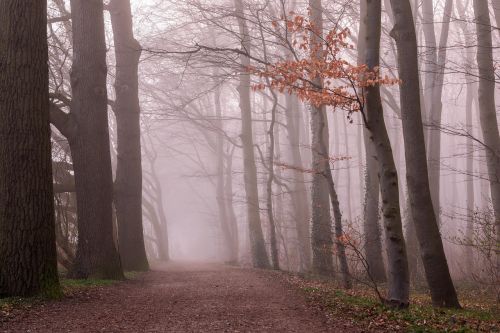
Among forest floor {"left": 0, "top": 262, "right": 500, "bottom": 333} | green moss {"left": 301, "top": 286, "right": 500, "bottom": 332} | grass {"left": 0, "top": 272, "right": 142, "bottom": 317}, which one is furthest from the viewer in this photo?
grass {"left": 0, "top": 272, "right": 142, "bottom": 317}

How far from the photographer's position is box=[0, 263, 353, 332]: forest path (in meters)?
6.38

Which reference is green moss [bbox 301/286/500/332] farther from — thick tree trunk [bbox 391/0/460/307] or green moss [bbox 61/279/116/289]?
green moss [bbox 61/279/116/289]

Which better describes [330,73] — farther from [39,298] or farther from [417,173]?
[39,298]

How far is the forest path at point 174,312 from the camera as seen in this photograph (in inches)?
251

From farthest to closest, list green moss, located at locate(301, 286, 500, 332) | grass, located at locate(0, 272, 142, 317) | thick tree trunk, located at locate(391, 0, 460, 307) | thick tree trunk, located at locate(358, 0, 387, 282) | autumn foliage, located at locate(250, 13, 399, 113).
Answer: thick tree trunk, located at locate(358, 0, 387, 282)
thick tree trunk, located at locate(391, 0, 460, 307)
autumn foliage, located at locate(250, 13, 399, 113)
grass, located at locate(0, 272, 142, 317)
green moss, located at locate(301, 286, 500, 332)

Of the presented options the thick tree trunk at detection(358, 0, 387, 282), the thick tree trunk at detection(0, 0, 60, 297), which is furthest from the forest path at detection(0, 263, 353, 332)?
the thick tree trunk at detection(358, 0, 387, 282)

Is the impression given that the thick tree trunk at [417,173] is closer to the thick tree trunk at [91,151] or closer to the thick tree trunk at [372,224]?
the thick tree trunk at [372,224]

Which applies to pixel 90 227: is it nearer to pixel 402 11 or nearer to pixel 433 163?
pixel 402 11

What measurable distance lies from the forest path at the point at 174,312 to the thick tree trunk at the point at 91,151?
91cm

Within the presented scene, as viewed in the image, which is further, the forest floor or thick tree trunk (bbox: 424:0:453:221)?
thick tree trunk (bbox: 424:0:453:221)

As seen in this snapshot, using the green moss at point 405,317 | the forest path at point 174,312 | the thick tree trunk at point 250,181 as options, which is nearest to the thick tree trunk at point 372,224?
the forest path at point 174,312

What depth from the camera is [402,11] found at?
8.85m

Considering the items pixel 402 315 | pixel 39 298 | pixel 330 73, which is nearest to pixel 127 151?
pixel 39 298

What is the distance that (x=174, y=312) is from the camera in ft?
24.7
